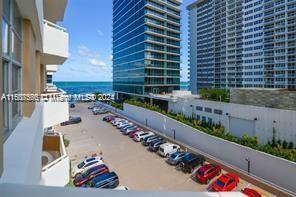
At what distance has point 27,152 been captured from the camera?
2.37m

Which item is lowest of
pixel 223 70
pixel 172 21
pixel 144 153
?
pixel 144 153

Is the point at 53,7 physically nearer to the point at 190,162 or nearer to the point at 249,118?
the point at 190,162

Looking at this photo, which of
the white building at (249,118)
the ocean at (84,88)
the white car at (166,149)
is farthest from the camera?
the ocean at (84,88)

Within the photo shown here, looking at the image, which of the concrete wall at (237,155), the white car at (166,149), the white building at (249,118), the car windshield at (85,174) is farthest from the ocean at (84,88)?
the car windshield at (85,174)

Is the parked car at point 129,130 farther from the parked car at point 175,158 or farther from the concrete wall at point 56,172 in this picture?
the concrete wall at point 56,172

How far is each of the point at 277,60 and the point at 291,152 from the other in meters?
35.2

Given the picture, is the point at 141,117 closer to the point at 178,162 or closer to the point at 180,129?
the point at 180,129

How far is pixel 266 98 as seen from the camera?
63.4ft

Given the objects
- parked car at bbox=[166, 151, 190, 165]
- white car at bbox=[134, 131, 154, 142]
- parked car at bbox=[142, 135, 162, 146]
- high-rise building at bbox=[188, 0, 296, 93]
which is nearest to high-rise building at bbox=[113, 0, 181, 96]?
high-rise building at bbox=[188, 0, 296, 93]

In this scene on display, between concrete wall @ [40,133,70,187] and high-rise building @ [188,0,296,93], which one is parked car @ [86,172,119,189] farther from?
high-rise building @ [188,0,296,93]

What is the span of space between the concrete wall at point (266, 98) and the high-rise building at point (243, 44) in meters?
24.7

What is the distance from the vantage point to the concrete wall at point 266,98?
57.9 ft

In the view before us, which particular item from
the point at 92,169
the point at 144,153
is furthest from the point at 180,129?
the point at 92,169

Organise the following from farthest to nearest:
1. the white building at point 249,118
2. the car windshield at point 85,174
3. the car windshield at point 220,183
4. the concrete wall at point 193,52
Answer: the concrete wall at point 193,52 → the white building at point 249,118 → the car windshield at point 85,174 → the car windshield at point 220,183
